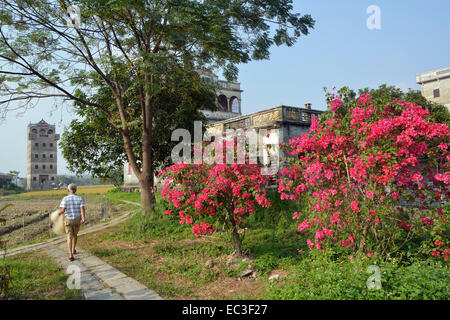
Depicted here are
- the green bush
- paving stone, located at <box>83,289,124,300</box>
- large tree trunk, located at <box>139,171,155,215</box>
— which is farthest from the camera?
large tree trunk, located at <box>139,171,155,215</box>

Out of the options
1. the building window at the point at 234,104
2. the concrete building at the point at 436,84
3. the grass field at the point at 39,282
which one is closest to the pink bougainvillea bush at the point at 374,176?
the grass field at the point at 39,282

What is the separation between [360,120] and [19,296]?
20.5 feet

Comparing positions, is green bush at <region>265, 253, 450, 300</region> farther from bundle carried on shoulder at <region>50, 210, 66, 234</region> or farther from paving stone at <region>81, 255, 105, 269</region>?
bundle carried on shoulder at <region>50, 210, 66, 234</region>

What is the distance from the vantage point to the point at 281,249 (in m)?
A: 7.18

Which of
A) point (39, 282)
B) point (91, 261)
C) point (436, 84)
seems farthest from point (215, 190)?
point (436, 84)

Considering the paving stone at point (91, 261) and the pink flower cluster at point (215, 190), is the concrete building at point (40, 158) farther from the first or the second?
the pink flower cluster at point (215, 190)

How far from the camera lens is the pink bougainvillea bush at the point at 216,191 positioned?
6.05 meters

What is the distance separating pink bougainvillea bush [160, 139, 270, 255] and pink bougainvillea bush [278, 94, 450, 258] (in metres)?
0.67

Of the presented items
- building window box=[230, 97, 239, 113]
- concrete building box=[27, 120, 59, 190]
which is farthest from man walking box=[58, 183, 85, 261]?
concrete building box=[27, 120, 59, 190]

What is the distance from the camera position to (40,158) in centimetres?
7150

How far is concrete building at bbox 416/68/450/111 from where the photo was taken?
1491 inches

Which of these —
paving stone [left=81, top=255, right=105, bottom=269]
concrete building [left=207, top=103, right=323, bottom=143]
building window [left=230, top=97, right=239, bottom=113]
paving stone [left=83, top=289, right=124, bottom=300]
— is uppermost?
building window [left=230, top=97, right=239, bottom=113]

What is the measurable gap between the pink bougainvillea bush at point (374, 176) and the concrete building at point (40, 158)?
77225 mm

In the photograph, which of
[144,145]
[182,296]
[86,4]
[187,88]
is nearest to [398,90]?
[187,88]
